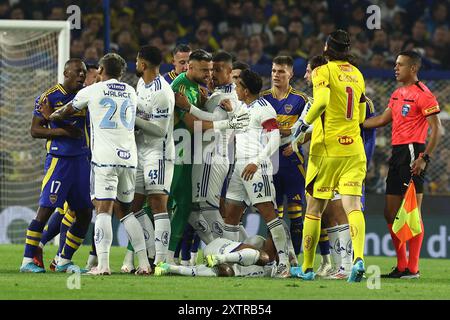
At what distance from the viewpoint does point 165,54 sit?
19.5 metres

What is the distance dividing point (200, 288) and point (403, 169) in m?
3.28

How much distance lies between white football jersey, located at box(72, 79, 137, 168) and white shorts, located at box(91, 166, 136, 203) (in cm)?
6

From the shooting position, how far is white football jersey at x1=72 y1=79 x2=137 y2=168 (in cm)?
1048

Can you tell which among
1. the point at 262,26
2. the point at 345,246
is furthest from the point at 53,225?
the point at 262,26

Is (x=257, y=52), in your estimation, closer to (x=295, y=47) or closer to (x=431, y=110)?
(x=295, y=47)

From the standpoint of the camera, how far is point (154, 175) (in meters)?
11.0

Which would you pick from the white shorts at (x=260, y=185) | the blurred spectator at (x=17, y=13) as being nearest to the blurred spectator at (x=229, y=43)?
the blurred spectator at (x=17, y=13)

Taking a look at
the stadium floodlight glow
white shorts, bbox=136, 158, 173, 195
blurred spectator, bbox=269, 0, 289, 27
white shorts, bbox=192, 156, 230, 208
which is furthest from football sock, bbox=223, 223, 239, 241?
blurred spectator, bbox=269, 0, 289, 27

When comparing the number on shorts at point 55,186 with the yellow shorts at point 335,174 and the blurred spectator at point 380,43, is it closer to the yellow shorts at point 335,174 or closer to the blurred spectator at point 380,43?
the yellow shorts at point 335,174

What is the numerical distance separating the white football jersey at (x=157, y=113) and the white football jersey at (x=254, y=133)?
0.67m

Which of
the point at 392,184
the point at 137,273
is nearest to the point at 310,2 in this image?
the point at 392,184

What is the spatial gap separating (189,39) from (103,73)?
947cm
